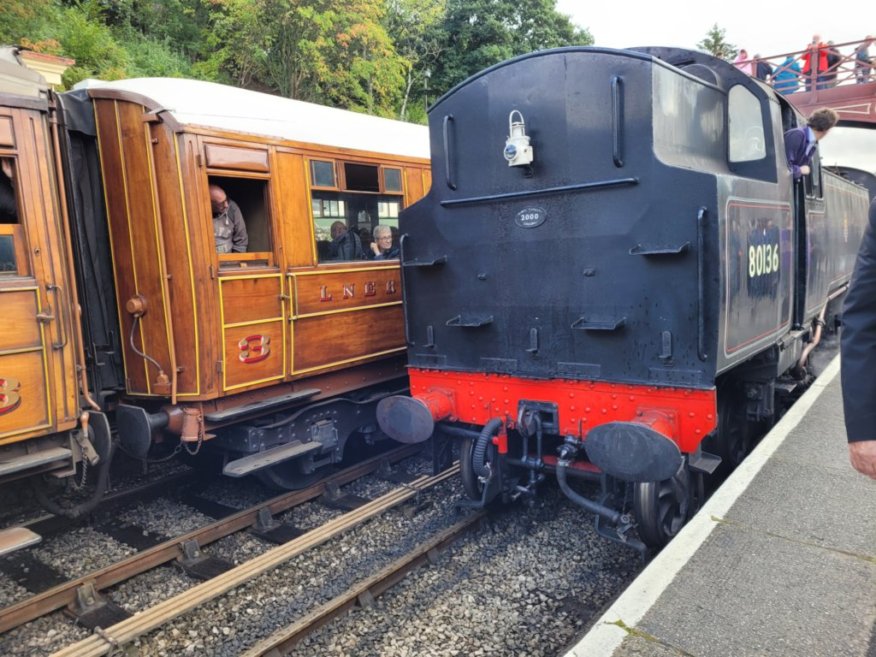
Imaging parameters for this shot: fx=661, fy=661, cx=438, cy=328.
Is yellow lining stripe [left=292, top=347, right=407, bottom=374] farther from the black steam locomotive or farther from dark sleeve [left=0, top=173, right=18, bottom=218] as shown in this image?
dark sleeve [left=0, top=173, right=18, bottom=218]

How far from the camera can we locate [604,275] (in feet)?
13.4

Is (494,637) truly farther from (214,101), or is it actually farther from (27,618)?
(214,101)

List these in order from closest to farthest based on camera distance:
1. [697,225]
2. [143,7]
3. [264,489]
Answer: [697,225]
[264,489]
[143,7]

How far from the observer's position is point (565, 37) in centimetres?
2402

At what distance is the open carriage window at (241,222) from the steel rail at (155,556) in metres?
1.99

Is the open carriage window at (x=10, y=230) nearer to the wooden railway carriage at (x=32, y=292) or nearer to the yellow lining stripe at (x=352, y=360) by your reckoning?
the wooden railway carriage at (x=32, y=292)

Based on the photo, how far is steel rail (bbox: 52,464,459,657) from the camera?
11.8ft

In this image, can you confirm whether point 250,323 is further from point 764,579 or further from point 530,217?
point 764,579

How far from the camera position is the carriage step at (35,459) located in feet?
13.6

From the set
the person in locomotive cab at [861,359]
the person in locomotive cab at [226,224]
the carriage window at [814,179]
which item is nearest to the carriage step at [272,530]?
the person in locomotive cab at [226,224]

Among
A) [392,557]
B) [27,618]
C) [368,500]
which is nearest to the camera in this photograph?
[27,618]

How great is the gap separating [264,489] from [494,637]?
10.3 feet

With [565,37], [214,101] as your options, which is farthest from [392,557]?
[565,37]

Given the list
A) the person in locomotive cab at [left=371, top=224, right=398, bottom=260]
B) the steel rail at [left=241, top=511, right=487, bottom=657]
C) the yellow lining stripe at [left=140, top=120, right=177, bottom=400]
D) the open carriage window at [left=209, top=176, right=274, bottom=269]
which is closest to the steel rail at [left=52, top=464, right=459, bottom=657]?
the steel rail at [left=241, top=511, right=487, bottom=657]
